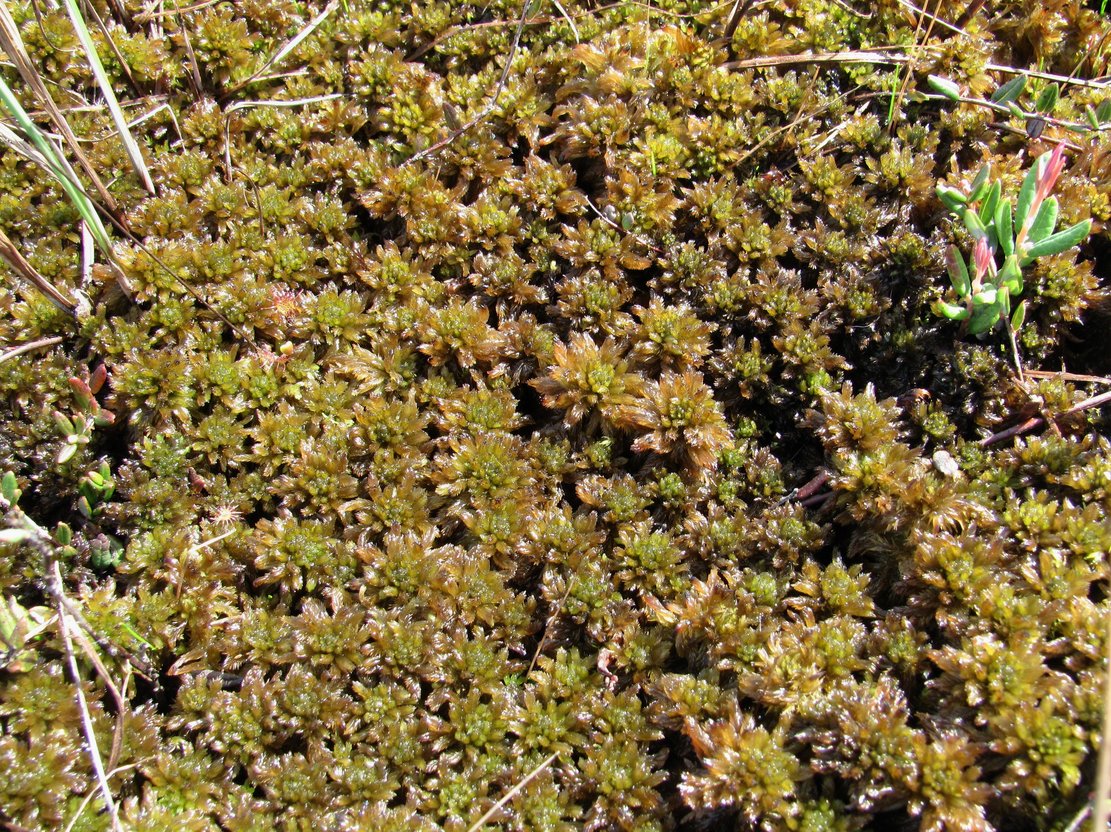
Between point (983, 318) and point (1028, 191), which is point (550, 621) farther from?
point (1028, 191)

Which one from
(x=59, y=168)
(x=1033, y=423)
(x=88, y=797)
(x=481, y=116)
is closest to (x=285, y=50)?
(x=481, y=116)

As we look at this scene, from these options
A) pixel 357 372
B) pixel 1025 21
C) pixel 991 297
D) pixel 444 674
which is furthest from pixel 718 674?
pixel 1025 21

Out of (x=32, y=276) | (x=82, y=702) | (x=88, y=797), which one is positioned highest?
(x=32, y=276)

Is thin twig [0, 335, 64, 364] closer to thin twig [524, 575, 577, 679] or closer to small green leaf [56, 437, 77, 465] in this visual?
small green leaf [56, 437, 77, 465]

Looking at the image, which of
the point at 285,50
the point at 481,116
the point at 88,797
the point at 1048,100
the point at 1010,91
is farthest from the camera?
the point at 285,50

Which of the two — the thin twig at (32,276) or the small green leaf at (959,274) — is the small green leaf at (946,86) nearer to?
the small green leaf at (959,274)

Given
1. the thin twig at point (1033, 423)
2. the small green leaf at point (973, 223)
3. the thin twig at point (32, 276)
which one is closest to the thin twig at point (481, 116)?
the thin twig at point (32, 276)

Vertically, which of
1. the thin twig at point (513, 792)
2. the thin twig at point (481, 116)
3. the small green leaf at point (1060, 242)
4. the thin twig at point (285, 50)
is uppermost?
the thin twig at point (285, 50)

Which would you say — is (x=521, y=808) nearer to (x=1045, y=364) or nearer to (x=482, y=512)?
(x=482, y=512)
